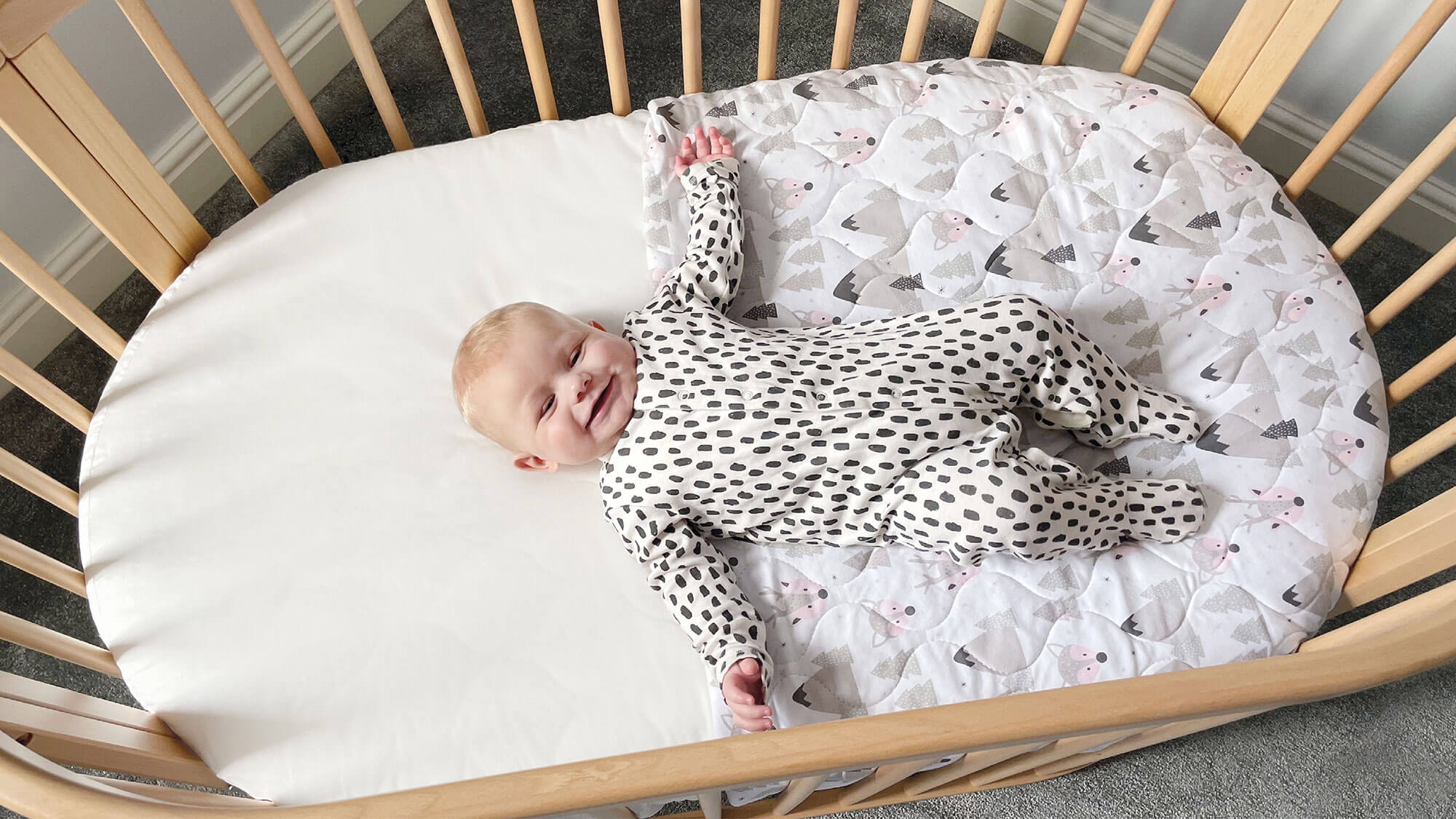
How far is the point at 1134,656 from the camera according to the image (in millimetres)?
916

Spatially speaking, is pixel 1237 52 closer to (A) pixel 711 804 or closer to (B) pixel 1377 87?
(B) pixel 1377 87

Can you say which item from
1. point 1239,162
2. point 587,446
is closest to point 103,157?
point 587,446

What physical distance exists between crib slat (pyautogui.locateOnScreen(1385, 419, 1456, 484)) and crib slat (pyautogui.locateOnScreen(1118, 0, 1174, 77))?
560mm

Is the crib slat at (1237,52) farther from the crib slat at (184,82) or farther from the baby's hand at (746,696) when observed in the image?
the crib slat at (184,82)

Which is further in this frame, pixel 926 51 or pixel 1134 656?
pixel 926 51

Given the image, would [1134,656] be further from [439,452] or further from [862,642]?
[439,452]

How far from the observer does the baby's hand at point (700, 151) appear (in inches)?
45.6

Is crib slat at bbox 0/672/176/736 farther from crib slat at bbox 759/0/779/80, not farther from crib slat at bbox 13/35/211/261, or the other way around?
crib slat at bbox 759/0/779/80

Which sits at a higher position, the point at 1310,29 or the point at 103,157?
the point at 1310,29

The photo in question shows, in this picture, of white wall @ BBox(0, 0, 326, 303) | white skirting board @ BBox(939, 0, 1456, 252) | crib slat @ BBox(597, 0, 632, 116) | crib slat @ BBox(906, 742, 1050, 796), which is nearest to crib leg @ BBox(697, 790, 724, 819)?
crib slat @ BBox(906, 742, 1050, 796)

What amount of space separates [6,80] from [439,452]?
0.53 meters

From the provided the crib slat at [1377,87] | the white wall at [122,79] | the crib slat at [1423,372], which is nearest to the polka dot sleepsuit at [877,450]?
the crib slat at [1423,372]

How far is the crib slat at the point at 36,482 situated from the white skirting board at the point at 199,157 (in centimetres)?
57

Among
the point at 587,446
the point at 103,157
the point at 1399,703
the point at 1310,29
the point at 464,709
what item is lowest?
the point at 1399,703
